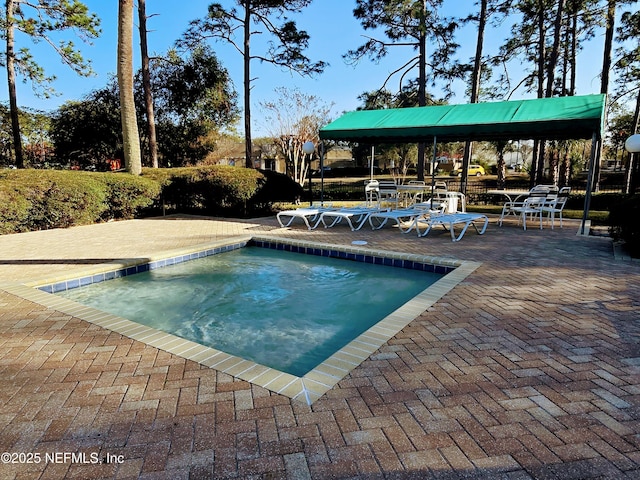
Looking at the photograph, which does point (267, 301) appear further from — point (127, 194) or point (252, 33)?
point (252, 33)

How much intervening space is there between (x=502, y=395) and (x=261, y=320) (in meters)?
2.56

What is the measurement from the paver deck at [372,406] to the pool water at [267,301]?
828mm

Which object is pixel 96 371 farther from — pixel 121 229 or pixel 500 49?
pixel 500 49

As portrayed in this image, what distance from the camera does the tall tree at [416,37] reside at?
14695mm

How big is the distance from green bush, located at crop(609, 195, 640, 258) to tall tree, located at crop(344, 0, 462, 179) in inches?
351

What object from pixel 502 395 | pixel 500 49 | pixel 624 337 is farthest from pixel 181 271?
pixel 500 49

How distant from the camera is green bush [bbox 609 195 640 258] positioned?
5668 mm

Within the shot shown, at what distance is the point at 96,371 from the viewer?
8.21 feet

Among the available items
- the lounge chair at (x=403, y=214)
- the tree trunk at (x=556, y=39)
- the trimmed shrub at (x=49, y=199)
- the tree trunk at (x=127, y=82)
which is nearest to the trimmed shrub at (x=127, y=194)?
the trimmed shrub at (x=49, y=199)

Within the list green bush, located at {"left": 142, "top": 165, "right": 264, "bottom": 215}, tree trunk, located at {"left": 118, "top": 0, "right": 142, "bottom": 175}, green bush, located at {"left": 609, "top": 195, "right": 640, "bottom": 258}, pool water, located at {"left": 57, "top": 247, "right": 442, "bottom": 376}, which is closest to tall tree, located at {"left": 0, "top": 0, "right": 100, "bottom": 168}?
tree trunk, located at {"left": 118, "top": 0, "right": 142, "bottom": 175}

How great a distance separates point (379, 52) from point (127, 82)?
9628 mm

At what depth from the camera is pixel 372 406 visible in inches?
83.0

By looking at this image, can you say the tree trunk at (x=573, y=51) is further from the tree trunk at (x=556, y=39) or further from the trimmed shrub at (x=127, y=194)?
the trimmed shrub at (x=127, y=194)

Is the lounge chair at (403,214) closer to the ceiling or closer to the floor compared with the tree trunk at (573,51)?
closer to the floor
